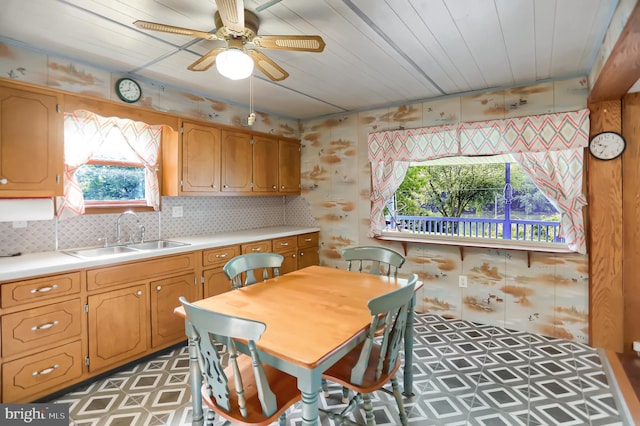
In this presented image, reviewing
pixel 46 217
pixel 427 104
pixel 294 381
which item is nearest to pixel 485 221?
pixel 427 104

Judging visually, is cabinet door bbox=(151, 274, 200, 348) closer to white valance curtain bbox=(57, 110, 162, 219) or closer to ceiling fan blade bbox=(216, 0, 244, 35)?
white valance curtain bbox=(57, 110, 162, 219)

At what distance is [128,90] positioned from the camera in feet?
9.45

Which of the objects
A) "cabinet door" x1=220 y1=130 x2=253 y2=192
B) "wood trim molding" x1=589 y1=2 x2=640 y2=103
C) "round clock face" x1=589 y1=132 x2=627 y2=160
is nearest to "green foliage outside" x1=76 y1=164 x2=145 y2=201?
"cabinet door" x1=220 y1=130 x2=253 y2=192

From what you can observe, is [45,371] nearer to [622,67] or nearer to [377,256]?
[377,256]

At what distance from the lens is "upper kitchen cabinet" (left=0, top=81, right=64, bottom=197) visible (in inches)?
84.4

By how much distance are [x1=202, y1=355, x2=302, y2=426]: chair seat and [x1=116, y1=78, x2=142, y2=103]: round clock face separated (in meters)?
2.47

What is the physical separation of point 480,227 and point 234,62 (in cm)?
296

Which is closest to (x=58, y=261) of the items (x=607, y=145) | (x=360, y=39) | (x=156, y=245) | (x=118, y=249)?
(x=118, y=249)

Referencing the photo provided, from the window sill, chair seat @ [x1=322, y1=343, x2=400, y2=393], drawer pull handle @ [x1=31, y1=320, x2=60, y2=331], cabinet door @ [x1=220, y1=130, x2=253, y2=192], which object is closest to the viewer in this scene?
chair seat @ [x1=322, y1=343, x2=400, y2=393]

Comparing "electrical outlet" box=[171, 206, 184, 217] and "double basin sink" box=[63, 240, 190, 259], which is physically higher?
"electrical outlet" box=[171, 206, 184, 217]

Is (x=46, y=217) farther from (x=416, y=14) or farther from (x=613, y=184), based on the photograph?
(x=613, y=184)

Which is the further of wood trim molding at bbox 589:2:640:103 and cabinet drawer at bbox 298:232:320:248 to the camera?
cabinet drawer at bbox 298:232:320:248

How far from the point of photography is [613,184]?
275 cm

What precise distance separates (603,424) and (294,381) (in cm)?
183
